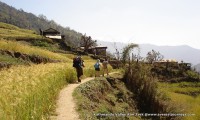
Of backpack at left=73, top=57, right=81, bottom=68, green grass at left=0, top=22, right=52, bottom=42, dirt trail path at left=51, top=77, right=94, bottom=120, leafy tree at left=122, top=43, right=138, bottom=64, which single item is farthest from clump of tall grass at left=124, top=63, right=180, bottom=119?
green grass at left=0, top=22, right=52, bottom=42

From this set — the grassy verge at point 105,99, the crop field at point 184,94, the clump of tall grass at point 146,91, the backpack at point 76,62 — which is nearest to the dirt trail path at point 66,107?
the grassy verge at point 105,99

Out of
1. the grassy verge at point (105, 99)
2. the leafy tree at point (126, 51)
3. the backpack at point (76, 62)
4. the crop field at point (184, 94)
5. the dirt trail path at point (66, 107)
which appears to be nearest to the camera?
the dirt trail path at point (66, 107)

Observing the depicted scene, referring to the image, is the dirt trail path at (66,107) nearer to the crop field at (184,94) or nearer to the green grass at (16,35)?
the crop field at (184,94)

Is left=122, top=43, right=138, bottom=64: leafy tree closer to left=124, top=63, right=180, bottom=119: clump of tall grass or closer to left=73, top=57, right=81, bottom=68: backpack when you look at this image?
left=124, top=63, right=180, bottom=119: clump of tall grass

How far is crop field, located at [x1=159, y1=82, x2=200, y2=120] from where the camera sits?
32.9 m

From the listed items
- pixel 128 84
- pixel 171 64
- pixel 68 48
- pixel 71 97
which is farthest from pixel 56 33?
pixel 71 97

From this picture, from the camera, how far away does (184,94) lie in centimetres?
4878

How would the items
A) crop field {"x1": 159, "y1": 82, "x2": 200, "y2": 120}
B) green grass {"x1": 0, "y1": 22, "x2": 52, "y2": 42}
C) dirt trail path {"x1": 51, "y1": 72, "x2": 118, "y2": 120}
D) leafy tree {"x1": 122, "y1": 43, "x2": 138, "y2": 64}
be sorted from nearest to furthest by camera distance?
dirt trail path {"x1": 51, "y1": 72, "x2": 118, "y2": 120}, crop field {"x1": 159, "y1": 82, "x2": 200, "y2": 120}, leafy tree {"x1": 122, "y1": 43, "x2": 138, "y2": 64}, green grass {"x1": 0, "y1": 22, "x2": 52, "y2": 42}

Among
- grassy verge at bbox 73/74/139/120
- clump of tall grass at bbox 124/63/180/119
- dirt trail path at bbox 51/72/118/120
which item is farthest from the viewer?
clump of tall grass at bbox 124/63/180/119

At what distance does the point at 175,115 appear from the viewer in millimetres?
29828

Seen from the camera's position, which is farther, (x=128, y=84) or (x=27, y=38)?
(x=27, y=38)

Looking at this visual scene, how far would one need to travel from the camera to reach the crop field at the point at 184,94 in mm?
32900

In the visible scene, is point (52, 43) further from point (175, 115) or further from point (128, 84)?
point (175, 115)

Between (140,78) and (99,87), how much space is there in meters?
9.89
